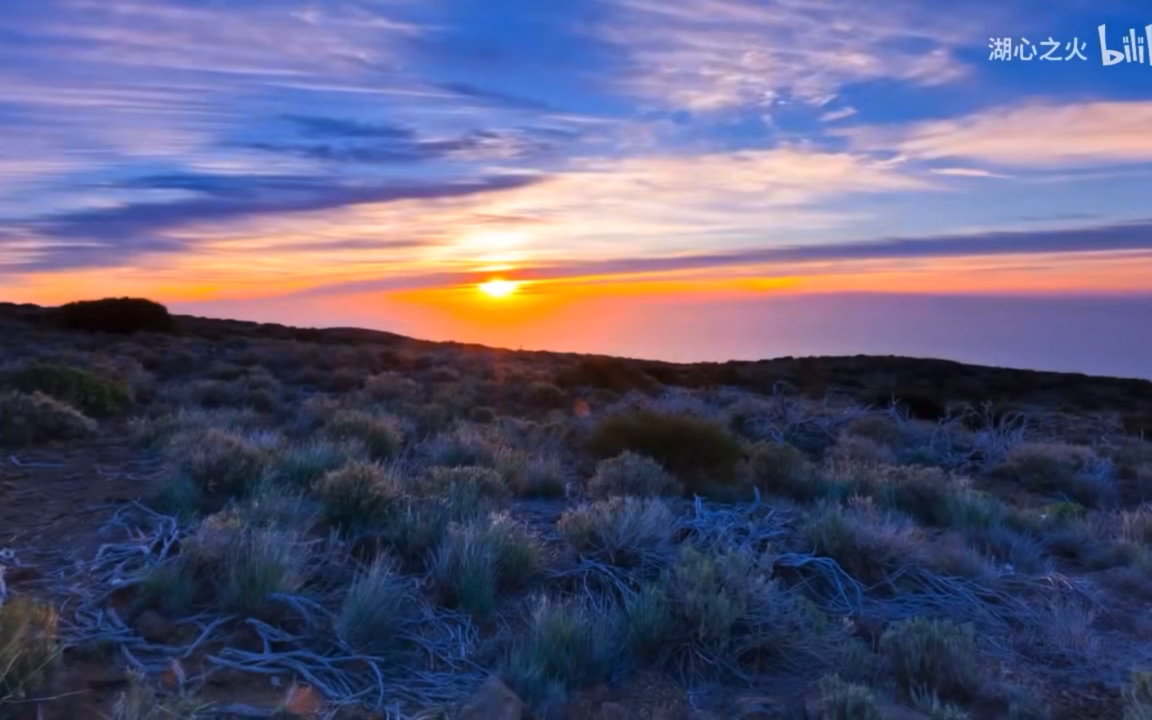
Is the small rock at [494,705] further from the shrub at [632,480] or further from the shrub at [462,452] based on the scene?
the shrub at [462,452]

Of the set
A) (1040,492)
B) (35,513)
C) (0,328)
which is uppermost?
(0,328)

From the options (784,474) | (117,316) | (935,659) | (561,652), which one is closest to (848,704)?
(935,659)

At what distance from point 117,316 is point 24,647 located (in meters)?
34.6

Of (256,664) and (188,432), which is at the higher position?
(188,432)

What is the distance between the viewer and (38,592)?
576cm

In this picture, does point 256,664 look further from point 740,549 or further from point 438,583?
point 740,549

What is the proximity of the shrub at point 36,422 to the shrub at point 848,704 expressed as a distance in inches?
319

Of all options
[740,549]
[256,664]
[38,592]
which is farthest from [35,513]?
[740,549]

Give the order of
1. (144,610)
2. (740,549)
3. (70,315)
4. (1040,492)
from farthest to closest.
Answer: (70,315) < (1040,492) < (740,549) < (144,610)

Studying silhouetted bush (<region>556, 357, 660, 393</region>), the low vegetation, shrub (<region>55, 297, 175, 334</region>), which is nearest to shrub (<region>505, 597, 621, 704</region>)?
the low vegetation

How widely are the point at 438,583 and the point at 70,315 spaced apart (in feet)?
115

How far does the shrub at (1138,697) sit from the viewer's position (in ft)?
16.0

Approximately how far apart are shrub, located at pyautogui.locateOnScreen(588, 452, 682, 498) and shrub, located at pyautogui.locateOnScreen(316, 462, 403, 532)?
2.30 meters

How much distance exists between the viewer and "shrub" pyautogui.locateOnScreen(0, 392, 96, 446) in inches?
397
